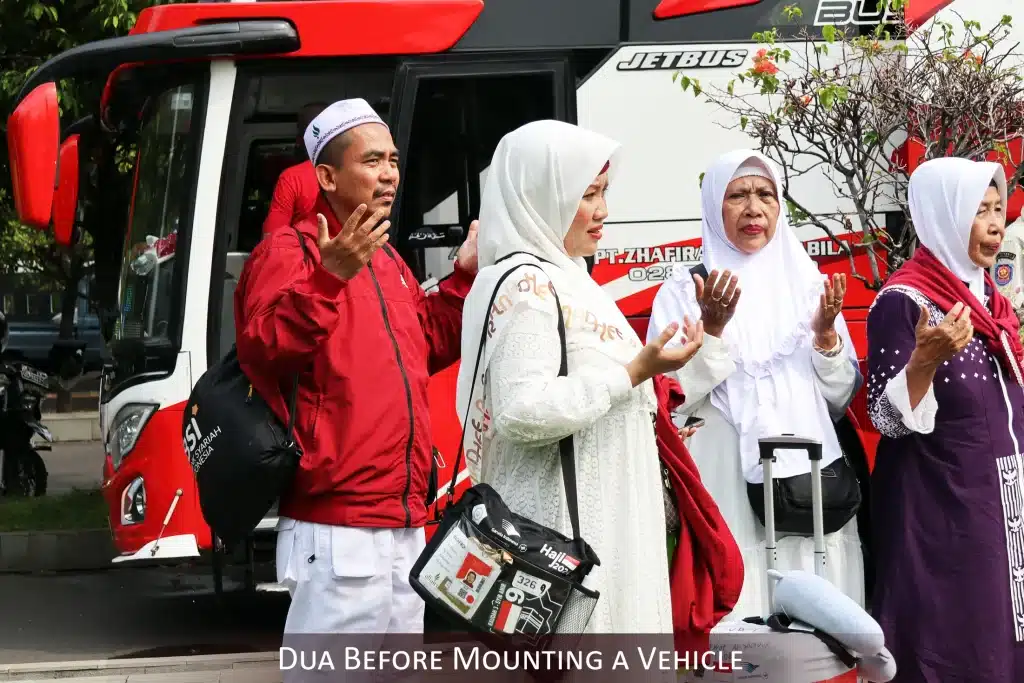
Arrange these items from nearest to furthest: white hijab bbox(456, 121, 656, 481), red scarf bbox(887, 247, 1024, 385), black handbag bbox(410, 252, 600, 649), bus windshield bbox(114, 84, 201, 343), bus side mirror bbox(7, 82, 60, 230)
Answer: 1. black handbag bbox(410, 252, 600, 649)
2. white hijab bbox(456, 121, 656, 481)
3. red scarf bbox(887, 247, 1024, 385)
4. bus side mirror bbox(7, 82, 60, 230)
5. bus windshield bbox(114, 84, 201, 343)

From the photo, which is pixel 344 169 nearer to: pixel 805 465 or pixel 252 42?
pixel 805 465

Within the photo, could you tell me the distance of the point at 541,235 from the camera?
3344 millimetres

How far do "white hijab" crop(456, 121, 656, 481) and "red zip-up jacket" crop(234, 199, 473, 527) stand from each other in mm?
288

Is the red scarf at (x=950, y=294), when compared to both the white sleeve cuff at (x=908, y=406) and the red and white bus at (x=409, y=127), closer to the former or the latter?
the white sleeve cuff at (x=908, y=406)

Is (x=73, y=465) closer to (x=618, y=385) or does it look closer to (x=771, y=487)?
(x=771, y=487)

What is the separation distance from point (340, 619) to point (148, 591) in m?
5.88

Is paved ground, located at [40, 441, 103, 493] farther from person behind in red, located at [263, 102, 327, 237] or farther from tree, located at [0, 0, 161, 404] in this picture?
person behind in red, located at [263, 102, 327, 237]

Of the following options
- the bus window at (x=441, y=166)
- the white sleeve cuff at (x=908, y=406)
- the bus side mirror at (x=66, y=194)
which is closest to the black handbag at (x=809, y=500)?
the white sleeve cuff at (x=908, y=406)

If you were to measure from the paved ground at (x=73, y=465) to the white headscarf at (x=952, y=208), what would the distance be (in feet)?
32.6

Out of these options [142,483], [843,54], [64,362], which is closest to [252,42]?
[142,483]

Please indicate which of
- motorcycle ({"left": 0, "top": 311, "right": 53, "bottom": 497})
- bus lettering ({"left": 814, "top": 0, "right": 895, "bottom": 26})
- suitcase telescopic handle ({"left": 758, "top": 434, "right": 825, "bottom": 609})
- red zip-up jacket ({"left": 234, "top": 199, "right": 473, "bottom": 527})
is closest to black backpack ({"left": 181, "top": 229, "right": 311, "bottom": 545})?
red zip-up jacket ({"left": 234, "top": 199, "right": 473, "bottom": 527})

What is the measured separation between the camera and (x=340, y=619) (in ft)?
11.6

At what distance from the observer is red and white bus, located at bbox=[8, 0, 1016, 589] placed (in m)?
6.58

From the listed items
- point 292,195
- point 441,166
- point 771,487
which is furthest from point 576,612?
point 441,166
